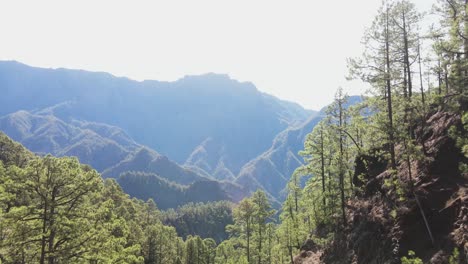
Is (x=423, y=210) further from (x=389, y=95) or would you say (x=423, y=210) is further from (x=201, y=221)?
(x=201, y=221)

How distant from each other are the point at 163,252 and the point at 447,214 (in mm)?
58868

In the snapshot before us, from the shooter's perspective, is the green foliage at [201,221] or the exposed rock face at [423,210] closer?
the exposed rock face at [423,210]

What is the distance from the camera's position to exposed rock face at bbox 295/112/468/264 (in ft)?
A: 64.6

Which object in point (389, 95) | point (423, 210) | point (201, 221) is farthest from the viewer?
point (201, 221)

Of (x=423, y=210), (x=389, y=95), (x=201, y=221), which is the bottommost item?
(x=201, y=221)

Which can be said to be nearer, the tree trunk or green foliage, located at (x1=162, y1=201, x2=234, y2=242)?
the tree trunk

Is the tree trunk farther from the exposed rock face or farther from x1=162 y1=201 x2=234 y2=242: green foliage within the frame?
x1=162 y1=201 x2=234 y2=242: green foliage

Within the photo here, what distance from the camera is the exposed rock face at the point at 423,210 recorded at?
64.6 ft

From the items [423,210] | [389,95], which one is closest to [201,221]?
[389,95]

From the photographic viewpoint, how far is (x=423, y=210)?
851 inches

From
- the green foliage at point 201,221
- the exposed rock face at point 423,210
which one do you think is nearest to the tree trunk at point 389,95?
the exposed rock face at point 423,210

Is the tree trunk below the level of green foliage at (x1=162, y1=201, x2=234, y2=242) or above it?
above

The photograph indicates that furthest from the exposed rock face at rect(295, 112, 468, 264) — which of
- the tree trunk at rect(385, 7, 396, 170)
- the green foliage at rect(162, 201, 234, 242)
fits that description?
the green foliage at rect(162, 201, 234, 242)

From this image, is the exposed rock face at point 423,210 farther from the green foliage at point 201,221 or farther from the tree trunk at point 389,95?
the green foliage at point 201,221
